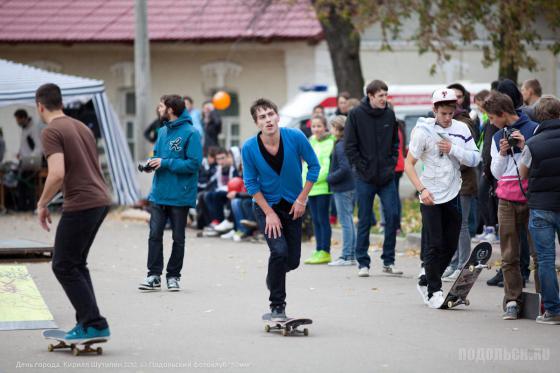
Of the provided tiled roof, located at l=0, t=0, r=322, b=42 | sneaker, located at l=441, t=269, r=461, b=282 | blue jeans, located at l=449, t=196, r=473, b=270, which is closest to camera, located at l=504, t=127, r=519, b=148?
blue jeans, located at l=449, t=196, r=473, b=270

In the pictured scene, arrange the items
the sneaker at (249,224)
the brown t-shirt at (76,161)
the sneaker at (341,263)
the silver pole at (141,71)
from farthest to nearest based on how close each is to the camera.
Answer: the silver pole at (141,71)
the sneaker at (249,224)
the sneaker at (341,263)
the brown t-shirt at (76,161)

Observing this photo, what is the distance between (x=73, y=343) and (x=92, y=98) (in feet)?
47.7

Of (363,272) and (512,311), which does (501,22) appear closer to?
(363,272)

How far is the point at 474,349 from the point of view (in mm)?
8211

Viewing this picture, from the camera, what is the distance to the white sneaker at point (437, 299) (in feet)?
33.3

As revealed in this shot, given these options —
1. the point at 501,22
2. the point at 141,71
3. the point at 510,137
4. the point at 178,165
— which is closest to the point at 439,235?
the point at 510,137

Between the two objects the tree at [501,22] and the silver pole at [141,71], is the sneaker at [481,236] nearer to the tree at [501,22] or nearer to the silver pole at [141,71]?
the tree at [501,22]

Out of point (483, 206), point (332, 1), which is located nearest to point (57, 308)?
point (483, 206)

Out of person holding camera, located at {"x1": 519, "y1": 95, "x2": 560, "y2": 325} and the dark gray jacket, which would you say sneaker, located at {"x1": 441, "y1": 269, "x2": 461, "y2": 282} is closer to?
the dark gray jacket

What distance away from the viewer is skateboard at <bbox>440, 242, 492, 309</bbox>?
998 cm

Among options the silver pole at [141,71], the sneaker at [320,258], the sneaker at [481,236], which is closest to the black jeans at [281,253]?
the sneaker at [320,258]

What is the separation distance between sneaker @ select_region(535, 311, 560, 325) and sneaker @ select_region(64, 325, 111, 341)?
360 centimetres

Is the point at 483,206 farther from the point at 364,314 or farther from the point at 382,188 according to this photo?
the point at 364,314

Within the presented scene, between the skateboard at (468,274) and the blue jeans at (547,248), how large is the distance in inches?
31.9
